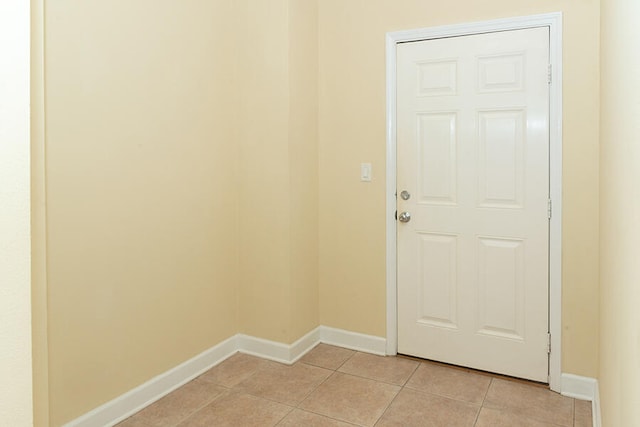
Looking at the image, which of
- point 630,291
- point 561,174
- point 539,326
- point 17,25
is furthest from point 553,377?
point 17,25

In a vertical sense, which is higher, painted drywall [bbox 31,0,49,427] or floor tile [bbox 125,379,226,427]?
painted drywall [bbox 31,0,49,427]

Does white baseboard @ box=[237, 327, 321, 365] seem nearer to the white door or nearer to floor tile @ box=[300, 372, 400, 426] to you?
floor tile @ box=[300, 372, 400, 426]

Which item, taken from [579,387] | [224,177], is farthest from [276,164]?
[579,387]

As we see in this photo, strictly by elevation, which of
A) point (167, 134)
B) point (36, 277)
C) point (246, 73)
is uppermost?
point (246, 73)

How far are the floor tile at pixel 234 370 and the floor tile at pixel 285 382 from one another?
5 cm

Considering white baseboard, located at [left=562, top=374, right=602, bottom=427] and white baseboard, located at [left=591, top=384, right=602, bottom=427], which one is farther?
white baseboard, located at [left=562, top=374, right=602, bottom=427]

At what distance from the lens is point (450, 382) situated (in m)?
2.70

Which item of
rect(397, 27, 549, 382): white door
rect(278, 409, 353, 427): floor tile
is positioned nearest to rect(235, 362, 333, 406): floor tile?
rect(278, 409, 353, 427): floor tile

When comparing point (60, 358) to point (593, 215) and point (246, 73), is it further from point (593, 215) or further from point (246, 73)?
point (593, 215)

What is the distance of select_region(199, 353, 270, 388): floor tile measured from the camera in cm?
273

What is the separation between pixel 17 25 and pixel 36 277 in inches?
24.8

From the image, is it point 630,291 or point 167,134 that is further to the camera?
point 167,134

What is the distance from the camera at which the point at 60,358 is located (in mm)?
2029

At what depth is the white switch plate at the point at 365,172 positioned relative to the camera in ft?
10.1
